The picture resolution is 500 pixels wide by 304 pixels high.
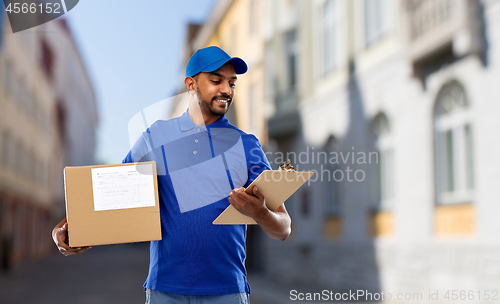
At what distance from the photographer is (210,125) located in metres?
2.52

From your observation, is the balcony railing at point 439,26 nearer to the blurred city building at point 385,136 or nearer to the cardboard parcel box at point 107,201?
the blurred city building at point 385,136

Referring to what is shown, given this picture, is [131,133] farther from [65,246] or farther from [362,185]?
[362,185]

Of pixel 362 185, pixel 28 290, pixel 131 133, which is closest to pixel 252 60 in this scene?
pixel 362 185

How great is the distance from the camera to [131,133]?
2.47 m

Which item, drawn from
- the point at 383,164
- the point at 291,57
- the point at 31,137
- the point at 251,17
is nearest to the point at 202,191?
the point at 383,164

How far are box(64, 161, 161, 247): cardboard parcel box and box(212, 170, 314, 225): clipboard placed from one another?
33 cm

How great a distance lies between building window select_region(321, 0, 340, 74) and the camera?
15.8 metres

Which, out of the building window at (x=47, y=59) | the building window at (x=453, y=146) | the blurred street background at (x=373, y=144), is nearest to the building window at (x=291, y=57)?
the blurred street background at (x=373, y=144)

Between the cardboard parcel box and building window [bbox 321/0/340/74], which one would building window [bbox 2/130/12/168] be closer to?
building window [bbox 321/0/340/74]

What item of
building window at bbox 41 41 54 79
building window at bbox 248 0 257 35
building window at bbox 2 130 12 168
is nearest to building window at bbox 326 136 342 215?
building window at bbox 248 0 257 35

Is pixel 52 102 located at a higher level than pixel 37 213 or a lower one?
higher

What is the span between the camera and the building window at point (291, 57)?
1864 centimetres

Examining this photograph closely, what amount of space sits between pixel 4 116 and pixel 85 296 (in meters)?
18.5

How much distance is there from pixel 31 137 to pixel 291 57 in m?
24.0
